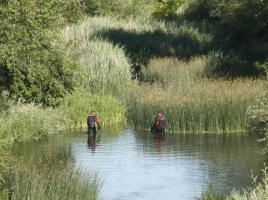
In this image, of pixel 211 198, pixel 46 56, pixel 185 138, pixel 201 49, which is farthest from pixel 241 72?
pixel 211 198

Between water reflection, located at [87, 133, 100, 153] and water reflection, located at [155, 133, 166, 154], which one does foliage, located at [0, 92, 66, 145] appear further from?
water reflection, located at [155, 133, 166, 154]

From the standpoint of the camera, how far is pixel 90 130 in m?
29.5

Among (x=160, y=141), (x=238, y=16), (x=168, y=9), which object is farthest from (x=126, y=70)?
(x=168, y=9)

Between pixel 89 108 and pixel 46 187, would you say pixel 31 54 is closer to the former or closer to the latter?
pixel 46 187

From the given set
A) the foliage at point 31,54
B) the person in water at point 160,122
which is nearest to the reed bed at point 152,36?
the person in water at point 160,122

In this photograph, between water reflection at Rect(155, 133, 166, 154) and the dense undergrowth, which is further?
water reflection at Rect(155, 133, 166, 154)

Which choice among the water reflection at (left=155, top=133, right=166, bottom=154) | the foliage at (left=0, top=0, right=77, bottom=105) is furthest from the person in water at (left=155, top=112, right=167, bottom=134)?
the foliage at (left=0, top=0, right=77, bottom=105)

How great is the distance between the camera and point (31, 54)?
20094 mm

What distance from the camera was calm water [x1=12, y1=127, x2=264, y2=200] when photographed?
17.8 metres

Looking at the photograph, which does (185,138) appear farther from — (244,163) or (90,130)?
(244,163)

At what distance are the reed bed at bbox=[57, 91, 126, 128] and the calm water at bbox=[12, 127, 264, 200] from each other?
2.36 meters

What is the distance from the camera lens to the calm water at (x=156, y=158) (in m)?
17.8

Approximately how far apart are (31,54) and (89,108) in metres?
13.9

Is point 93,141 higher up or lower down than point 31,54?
lower down
